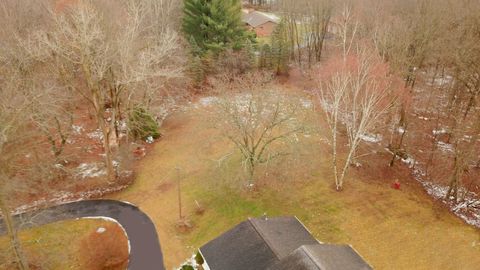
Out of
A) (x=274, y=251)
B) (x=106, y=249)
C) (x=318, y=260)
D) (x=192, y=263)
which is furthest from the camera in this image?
(x=106, y=249)

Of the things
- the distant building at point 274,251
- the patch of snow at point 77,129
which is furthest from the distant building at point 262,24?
the distant building at point 274,251

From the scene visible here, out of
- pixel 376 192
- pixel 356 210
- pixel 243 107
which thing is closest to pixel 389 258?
pixel 356 210

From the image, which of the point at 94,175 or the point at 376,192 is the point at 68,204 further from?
the point at 376,192

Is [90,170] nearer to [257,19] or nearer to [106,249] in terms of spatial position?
[106,249]

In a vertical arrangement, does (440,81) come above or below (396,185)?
above

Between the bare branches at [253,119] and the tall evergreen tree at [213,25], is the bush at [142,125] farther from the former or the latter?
the tall evergreen tree at [213,25]

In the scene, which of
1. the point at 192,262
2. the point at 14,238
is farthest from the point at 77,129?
the point at 192,262
